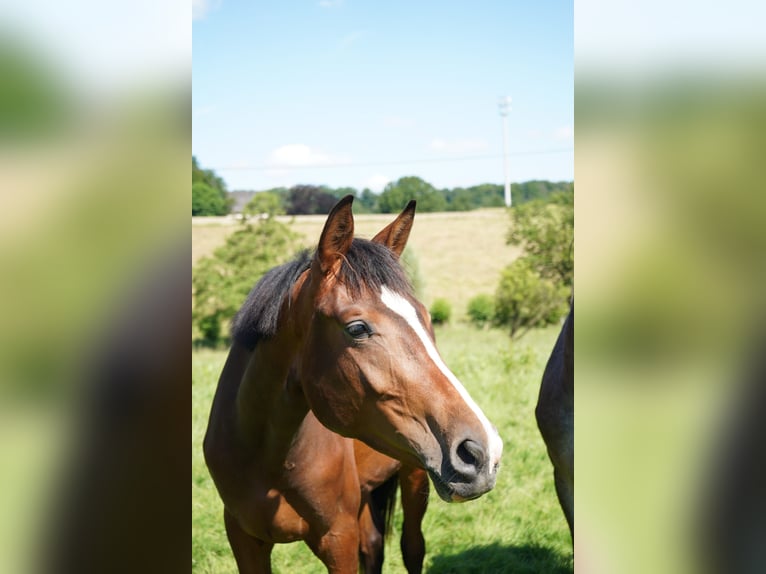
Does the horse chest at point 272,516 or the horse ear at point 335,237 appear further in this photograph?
the horse chest at point 272,516

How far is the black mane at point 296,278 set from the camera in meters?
2.34

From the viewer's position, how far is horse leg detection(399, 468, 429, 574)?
13.6ft

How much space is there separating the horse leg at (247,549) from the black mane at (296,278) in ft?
2.95

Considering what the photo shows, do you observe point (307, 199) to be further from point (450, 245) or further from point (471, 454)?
point (471, 454)

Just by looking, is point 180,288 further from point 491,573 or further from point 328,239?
point 491,573

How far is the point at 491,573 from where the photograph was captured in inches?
182

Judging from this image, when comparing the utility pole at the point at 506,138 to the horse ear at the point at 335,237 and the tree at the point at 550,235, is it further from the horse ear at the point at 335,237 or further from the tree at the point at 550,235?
the horse ear at the point at 335,237

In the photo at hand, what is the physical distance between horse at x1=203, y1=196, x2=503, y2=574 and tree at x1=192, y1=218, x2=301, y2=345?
15.5m

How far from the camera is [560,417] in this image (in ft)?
10.6

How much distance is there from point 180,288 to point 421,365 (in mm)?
1471

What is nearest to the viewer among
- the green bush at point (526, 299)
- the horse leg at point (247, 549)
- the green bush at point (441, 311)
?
the horse leg at point (247, 549)

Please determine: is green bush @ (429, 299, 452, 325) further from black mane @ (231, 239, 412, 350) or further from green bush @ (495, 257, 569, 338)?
black mane @ (231, 239, 412, 350)

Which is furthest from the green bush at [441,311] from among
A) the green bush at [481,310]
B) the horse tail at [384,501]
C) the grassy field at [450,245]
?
the horse tail at [384,501]

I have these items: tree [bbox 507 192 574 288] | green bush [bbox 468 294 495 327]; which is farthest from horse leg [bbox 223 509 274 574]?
green bush [bbox 468 294 495 327]
